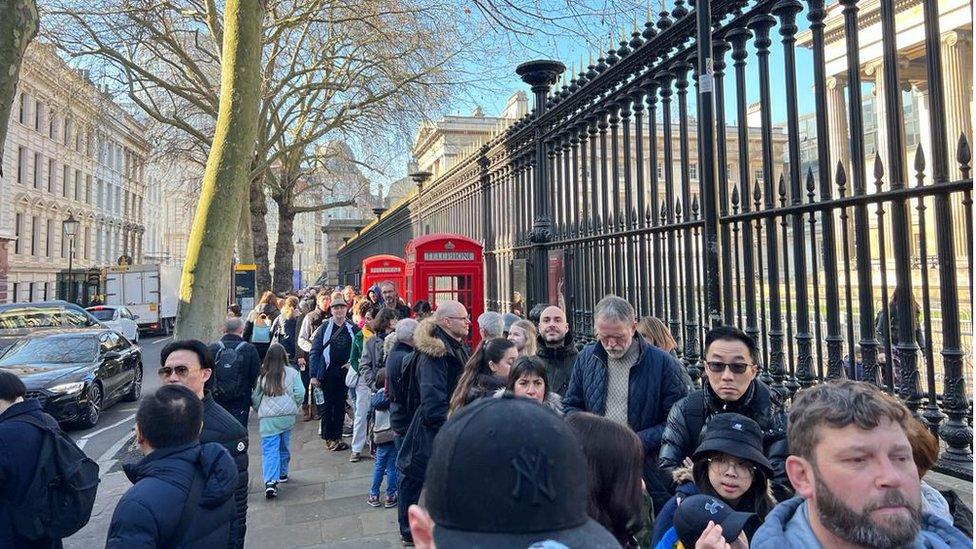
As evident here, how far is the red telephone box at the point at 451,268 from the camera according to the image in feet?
31.3

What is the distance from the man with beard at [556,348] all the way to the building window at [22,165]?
140 feet

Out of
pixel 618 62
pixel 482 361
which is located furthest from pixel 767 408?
pixel 618 62

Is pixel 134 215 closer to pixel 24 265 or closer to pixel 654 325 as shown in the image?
pixel 24 265

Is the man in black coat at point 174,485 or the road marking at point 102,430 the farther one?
the road marking at point 102,430

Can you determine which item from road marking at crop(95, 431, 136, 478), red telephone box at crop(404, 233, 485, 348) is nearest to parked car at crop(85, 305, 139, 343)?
road marking at crop(95, 431, 136, 478)

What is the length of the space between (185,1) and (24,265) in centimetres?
2944

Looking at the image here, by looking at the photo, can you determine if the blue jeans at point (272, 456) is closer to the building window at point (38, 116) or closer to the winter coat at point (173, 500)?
the winter coat at point (173, 500)

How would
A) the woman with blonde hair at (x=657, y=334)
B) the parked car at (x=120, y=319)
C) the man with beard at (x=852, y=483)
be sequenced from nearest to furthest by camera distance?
the man with beard at (x=852, y=483) < the woman with blonde hair at (x=657, y=334) < the parked car at (x=120, y=319)

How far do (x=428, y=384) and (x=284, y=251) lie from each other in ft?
78.7

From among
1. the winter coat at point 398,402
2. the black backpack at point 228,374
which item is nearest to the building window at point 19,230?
the black backpack at point 228,374

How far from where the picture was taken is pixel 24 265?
35.7 metres

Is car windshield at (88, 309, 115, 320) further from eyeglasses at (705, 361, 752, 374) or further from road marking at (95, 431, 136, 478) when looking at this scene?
eyeglasses at (705, 361, 752, 374)

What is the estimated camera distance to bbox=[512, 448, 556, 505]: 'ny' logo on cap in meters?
0.94

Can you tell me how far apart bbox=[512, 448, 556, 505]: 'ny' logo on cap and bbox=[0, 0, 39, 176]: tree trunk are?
16.1ft
